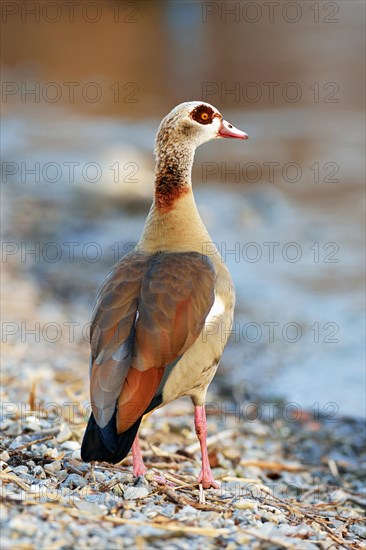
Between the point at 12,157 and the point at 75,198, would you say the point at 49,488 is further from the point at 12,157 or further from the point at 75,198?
the point at 12,157

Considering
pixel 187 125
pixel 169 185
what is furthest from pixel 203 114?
pixel 169 185

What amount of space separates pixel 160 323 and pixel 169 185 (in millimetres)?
1139

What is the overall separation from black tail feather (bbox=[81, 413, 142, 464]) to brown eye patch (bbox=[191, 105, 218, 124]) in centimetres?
202

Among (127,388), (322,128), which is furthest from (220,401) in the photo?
(322,128)

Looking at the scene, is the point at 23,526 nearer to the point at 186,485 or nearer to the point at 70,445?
the point at 186,485

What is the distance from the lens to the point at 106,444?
3992 mm

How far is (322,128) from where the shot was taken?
19.8 m

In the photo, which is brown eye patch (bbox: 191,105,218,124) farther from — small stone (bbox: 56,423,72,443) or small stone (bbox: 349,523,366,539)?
small stone (bbox: 349,523,366,539)

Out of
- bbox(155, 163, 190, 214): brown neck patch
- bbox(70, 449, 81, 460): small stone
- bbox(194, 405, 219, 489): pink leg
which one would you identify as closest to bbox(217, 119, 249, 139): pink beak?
bbox(155, 163, 190, 214): brown neck patch

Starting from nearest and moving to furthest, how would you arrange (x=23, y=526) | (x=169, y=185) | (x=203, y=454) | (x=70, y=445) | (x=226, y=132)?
(x=23, y=526) < (x=203, y=454) < (x=70, y=445) < (x=169, y=185) < (x=226, y=132)

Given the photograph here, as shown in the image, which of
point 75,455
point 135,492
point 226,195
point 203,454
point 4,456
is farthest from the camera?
point 226,195

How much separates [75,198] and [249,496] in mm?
10047

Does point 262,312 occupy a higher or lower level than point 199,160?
lower

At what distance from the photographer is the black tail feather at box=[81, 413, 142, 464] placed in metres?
3.98
